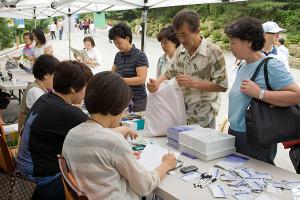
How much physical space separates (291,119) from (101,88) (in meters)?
1.05

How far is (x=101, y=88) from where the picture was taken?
137 cm

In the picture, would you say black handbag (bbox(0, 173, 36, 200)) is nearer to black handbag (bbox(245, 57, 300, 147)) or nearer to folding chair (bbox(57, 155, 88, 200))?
folding chair (bbox(57, 155, 88, 200))

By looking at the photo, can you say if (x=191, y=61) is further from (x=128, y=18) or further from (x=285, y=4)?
(x=128, y=18)

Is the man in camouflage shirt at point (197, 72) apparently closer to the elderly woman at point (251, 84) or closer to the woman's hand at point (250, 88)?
the elderly woman at point (251, 84)

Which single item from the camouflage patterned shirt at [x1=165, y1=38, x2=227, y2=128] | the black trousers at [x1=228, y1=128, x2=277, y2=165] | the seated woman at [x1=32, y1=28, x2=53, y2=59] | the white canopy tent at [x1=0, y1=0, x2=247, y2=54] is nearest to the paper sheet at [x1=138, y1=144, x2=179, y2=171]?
the black trousers at [x1=228, y1=128, x2=277, y2=165]

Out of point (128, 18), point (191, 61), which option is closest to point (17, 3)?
point (191, 61)

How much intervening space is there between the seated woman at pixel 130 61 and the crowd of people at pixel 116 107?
0.09 ft

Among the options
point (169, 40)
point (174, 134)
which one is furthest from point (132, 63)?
point (174, 134)

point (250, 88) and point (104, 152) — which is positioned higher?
point (250, 88)

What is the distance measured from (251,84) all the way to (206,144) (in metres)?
0.40

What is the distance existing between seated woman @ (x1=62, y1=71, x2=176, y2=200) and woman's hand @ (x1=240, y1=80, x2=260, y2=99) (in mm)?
700

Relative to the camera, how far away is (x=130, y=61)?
3.18 m

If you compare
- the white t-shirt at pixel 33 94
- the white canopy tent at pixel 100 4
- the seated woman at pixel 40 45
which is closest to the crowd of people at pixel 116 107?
the white t-shirt at pixel 33 94

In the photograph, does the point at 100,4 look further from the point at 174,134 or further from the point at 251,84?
the point at 251,84
